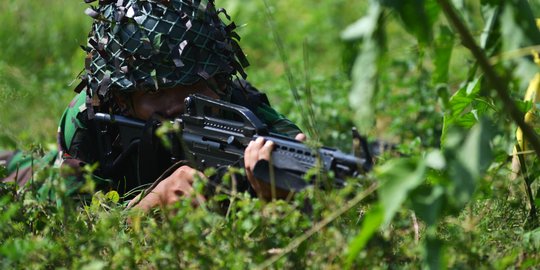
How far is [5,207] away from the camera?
9.32 feet

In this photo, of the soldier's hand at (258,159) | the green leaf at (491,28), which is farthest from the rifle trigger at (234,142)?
the green leaf at (491,28)

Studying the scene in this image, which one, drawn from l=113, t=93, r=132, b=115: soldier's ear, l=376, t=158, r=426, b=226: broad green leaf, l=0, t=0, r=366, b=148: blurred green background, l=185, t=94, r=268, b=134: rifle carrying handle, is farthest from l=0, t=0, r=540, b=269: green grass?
l=0, t=0, r=366, b=148: blurred green background

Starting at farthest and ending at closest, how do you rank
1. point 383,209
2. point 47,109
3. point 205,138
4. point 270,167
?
point 47,109 < point 205,138 < point 270,167 < point 383,209

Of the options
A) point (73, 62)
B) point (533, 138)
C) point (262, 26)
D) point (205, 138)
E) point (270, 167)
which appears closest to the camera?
point (533, 138)

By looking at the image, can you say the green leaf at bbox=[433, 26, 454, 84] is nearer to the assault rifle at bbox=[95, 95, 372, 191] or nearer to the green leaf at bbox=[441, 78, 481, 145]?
the assault rifle at bbox=[95, 95, 372, 191]

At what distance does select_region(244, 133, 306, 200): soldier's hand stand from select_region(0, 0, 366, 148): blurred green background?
2336 millimetres

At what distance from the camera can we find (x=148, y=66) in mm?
3645

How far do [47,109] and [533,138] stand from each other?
4.68 m

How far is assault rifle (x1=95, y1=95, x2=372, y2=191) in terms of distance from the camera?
2.59m

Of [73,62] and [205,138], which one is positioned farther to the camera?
[73,62]

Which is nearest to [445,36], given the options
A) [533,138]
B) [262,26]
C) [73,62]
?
[533,138]

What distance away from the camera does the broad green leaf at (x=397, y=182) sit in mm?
1998

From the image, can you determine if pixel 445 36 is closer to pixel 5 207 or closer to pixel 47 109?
pixel 5 207

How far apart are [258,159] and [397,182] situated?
0.89 meters
